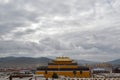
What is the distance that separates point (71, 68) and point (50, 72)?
5742mm

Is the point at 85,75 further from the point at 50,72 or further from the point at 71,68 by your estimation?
the point at 50,72

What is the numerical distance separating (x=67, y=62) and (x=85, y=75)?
19.6 feet

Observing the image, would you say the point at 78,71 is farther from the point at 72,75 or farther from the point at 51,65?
the point at 51,65

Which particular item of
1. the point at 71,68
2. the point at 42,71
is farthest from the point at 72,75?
the point at 42,71

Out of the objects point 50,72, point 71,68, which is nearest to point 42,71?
point 50,72

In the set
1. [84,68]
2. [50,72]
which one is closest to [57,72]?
[50,72]

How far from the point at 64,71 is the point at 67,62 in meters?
2.66

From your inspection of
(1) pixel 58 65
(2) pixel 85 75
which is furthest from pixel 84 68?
(1) pixel 58 65

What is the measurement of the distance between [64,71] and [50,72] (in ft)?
12.4

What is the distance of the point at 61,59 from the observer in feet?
274

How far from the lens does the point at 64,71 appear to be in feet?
269

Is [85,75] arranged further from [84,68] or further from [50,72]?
[50,72]

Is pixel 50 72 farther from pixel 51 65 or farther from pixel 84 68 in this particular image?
pixel 84 68

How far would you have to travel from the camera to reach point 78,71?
81.8 m
